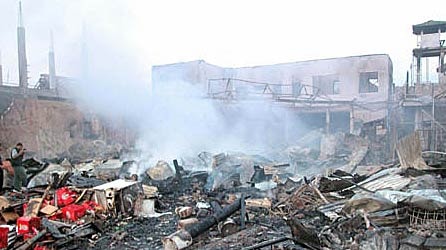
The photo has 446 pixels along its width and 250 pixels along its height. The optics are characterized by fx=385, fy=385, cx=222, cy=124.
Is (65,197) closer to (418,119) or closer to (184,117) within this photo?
(184,117)

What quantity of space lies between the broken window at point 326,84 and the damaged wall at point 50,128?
12.2 metres

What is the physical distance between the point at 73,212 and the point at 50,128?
1142cm

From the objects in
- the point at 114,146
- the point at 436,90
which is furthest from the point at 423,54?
the point at 114,146

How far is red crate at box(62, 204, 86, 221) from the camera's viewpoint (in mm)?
7465

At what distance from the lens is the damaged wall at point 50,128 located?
16.1 metres

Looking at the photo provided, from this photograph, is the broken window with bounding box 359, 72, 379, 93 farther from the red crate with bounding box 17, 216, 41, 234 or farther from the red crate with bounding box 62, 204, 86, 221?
the red crate with bounding box 17, 216, 41, 234

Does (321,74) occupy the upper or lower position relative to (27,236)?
upper

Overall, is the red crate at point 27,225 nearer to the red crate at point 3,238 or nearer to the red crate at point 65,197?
the red crate at point 3,238

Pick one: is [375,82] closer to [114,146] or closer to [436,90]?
[436,90]

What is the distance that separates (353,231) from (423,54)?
63.4ft

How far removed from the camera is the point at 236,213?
7.66 meters

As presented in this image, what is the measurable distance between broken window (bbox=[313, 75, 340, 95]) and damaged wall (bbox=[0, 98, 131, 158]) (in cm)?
1224

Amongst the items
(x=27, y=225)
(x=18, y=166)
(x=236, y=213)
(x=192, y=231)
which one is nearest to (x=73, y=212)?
(x=27, y=225)

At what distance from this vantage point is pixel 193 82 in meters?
24.9
